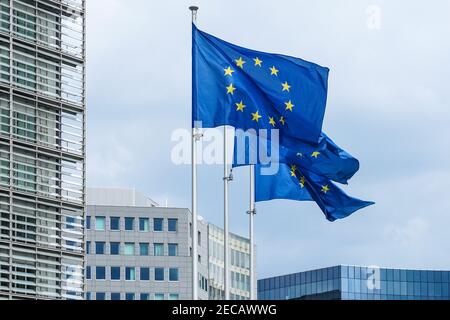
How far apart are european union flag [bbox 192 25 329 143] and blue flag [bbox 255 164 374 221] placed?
346cm

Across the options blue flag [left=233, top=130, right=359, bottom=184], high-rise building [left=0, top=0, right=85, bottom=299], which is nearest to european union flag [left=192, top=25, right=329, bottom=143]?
blue flag [left=233, top=130, right=359, bottom=184]

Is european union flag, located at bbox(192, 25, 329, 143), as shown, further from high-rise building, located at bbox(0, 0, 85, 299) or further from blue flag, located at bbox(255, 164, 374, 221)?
high-rise building, located at bbox(0, 0, 85, 299)

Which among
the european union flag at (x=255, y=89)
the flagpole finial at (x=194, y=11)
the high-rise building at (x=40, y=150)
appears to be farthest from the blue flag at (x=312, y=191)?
the high-rise building at (x=40, y=150)

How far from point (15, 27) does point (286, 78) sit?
51.3 metres

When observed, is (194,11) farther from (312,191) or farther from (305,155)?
(312,191)

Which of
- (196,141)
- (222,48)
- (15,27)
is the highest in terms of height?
(15,27)

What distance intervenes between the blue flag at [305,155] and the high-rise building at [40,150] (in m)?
44.4

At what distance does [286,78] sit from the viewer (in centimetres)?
6025

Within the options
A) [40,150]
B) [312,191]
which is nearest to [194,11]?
[312,191]

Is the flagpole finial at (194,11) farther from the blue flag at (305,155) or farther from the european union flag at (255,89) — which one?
the blue flag at (305,155)

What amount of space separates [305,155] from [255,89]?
3.07 m
